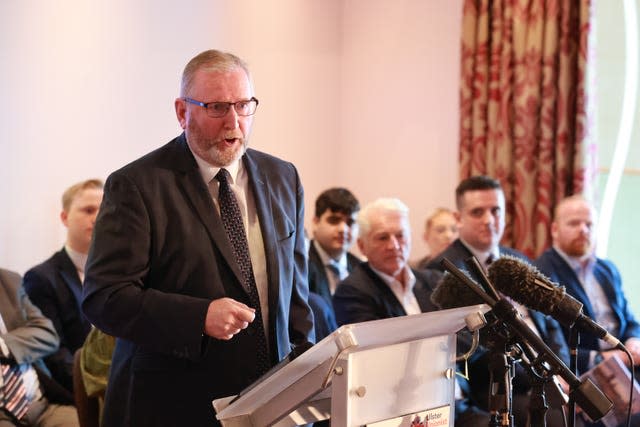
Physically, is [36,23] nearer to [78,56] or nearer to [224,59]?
[78,56]

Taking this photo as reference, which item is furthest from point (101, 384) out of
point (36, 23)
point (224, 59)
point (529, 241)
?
point (529, 241)

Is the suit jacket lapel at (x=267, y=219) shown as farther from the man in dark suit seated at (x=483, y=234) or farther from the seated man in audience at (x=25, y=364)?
the man in dark suit seated at (x=483, y=234)

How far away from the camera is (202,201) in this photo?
219cm

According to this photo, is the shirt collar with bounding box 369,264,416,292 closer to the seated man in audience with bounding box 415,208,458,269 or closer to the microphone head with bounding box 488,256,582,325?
the seated man in audience with bounding box 415,208,458,269

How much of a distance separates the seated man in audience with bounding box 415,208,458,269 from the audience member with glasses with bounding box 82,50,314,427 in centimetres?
335

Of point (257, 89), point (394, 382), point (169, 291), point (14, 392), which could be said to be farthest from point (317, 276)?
point (394, 382)

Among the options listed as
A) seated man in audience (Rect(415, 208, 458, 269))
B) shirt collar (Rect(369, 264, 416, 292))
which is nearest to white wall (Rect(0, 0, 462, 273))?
seated man in audience (Rect(415, 208, 458, 269))

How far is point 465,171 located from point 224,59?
Answer: 378cm

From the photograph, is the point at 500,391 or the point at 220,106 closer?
the point at 500,391

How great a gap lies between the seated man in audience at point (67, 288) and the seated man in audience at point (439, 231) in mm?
2199

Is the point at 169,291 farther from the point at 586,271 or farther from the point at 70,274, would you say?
the point at 586,271

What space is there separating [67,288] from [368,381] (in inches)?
96.0

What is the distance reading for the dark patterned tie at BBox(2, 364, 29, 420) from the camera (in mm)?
3223

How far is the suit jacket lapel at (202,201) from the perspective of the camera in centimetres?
215
